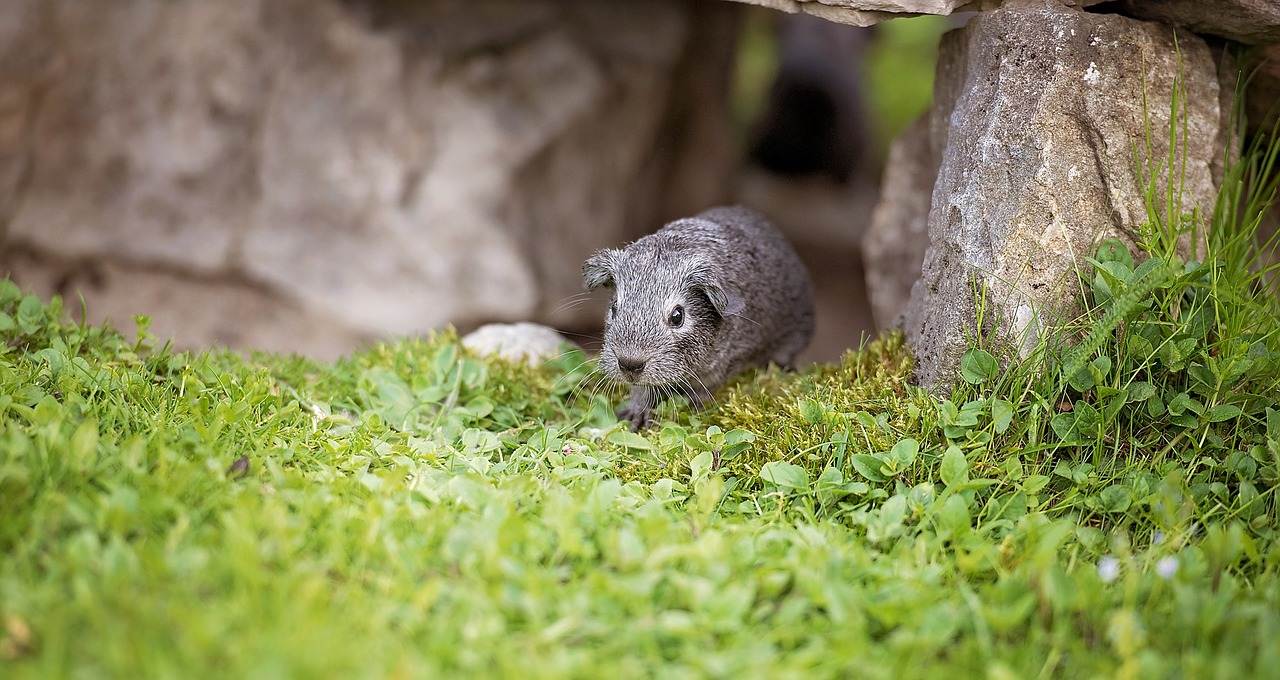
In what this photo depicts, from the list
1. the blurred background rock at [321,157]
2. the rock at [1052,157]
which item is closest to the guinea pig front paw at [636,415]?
the rock at [1052,157]

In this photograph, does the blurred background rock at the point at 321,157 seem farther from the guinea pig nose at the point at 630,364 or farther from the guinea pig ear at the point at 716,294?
the guinea pig nose at the point at 630,364

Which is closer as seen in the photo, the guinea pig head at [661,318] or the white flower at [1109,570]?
the white flower at [1109,570]

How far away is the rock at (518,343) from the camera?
6.05m

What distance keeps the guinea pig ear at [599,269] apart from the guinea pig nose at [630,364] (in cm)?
76

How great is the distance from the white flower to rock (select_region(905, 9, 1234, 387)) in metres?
1.27

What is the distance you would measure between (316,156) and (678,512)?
5.82 m

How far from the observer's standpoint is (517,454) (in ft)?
13.9

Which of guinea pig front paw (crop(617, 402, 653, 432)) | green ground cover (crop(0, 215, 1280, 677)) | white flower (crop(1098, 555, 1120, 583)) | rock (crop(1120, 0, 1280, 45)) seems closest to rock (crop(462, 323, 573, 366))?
guinea pig front paw (crop(617, 402, 653, 432))

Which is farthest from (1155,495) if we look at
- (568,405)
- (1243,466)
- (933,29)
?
(933,29)

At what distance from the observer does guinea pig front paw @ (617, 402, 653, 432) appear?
5320 mm

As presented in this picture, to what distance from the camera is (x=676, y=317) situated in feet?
17.3

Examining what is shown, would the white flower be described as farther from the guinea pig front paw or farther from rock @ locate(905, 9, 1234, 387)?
the guinea pig front paw

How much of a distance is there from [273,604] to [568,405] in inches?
115

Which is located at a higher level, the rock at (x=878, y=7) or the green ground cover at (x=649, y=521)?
the rock at (x=878, y=7)
